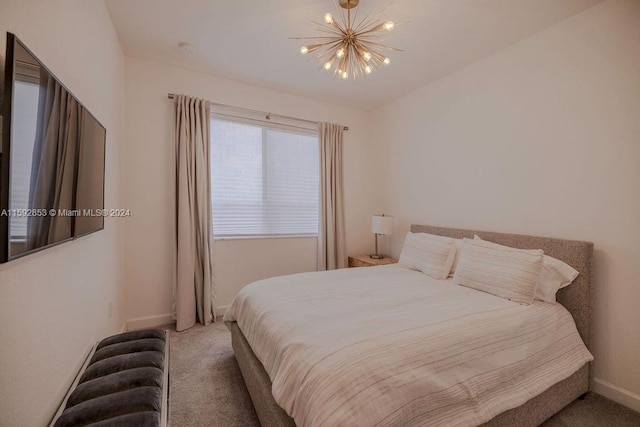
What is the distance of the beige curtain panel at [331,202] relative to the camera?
3.69 meters

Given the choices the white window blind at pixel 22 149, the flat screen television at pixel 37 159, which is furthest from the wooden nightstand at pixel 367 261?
the white window blind at pixel 22 149

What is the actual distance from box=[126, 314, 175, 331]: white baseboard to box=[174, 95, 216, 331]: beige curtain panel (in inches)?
5.4

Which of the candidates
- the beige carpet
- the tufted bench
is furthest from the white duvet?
the tufted bench

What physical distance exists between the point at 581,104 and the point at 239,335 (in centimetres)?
310

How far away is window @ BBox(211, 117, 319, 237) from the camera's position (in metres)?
3.23

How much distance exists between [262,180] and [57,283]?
2.41 meters

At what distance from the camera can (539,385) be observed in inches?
58.6

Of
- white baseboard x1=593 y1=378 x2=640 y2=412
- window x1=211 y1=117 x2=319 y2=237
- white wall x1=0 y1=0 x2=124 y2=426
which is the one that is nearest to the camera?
white wall x1=0 y1=0 x2=124 y2=426

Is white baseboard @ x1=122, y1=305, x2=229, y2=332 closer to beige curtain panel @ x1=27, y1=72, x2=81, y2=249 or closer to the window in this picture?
the window

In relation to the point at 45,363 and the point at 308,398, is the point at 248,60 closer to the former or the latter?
the point at 45,363

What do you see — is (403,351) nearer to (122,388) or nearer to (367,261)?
(122,388)

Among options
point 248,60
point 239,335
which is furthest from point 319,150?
point 239,335

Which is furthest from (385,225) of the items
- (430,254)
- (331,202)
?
(430,254)

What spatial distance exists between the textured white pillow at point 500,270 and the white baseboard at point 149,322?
2.93 m
